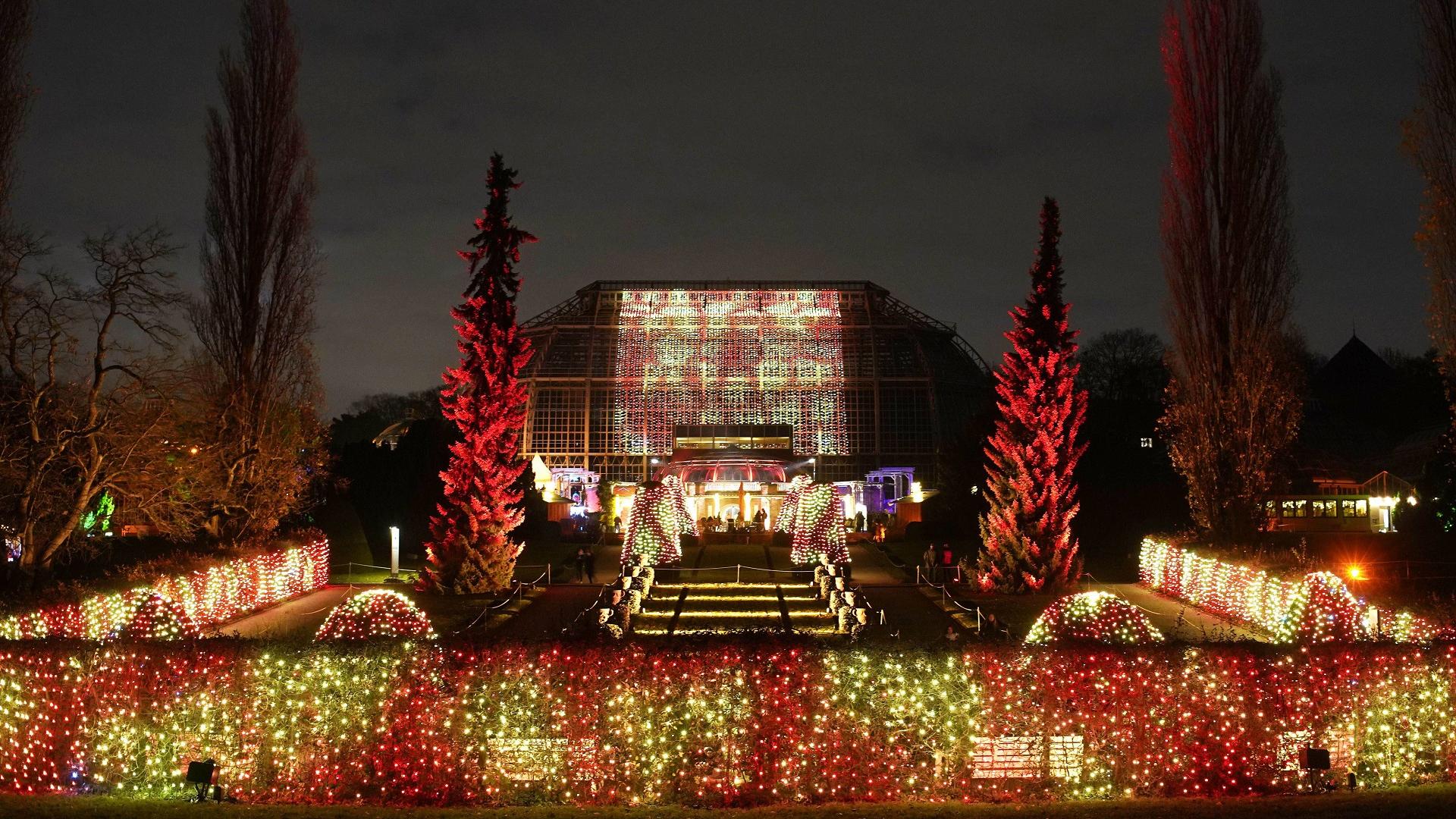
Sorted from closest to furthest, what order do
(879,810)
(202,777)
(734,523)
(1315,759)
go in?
(879,810), (202,777), (1315,759), (734,523)

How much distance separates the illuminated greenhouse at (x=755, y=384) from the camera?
2087 inches

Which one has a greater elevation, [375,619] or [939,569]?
[375,619]

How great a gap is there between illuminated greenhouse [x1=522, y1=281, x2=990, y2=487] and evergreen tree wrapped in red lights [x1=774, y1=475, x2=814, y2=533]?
44.0 feet

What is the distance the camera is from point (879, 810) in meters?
9.78

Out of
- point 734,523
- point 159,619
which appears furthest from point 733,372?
point 159,619

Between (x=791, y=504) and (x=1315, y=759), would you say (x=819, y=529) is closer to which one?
(x=791, y=504)

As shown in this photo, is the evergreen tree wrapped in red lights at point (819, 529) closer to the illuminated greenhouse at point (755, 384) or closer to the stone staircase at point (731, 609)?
the stone staircase at point (731, 609)

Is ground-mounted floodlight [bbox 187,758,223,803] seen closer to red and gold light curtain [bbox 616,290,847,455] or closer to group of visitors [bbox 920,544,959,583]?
group of visitors [bbox 920,544,959,583]

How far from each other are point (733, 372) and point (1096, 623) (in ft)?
142

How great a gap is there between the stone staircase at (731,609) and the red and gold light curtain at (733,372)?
2688 centimetres

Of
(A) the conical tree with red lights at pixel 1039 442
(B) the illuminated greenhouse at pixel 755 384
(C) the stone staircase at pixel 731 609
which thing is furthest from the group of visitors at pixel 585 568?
(B) the illuminated greenhouse at pixel 755 384

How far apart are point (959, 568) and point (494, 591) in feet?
40.1

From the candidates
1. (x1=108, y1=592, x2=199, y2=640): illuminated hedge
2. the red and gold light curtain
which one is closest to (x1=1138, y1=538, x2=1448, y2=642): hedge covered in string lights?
(x1=108, y1=592, x2=199, y2=640): illuminated hedge

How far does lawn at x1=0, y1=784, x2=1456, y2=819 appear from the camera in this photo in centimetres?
948
